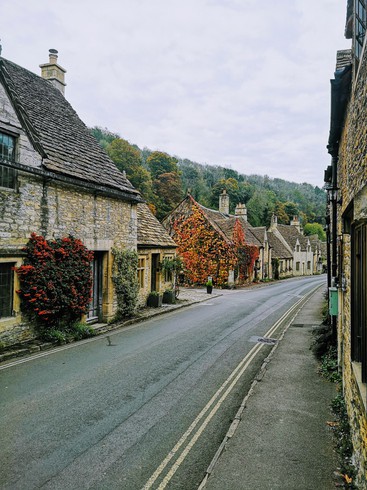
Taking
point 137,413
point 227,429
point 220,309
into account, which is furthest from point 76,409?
point 220,309

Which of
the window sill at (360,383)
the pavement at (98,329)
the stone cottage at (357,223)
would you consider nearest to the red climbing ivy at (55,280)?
the pavement at (98,329)

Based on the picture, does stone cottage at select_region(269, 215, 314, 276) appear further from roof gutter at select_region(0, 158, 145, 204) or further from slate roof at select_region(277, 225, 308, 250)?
roof gutter at select_region(0, 158, 145, 204)

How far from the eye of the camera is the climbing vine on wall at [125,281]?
50.1ft

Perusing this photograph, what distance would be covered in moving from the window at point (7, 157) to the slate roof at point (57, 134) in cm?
76

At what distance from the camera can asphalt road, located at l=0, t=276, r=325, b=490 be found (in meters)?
4.77

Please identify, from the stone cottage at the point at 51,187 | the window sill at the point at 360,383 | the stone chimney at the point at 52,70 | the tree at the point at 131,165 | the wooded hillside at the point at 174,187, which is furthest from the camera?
the wooded hillside at the point at 174,187

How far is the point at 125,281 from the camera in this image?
51.3 ft

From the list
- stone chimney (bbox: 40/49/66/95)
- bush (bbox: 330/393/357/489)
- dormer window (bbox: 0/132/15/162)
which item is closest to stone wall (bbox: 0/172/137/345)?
dormer window (bbox: 0/132/15/162)

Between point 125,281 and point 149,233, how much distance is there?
557 centimetres

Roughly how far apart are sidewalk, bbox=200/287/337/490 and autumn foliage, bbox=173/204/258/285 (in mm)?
26150

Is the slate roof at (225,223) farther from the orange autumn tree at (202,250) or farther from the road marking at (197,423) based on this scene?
the road marking at (197,423)

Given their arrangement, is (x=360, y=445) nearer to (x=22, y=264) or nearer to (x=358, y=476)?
(x=358, y=476)

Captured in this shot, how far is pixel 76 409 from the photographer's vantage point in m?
6.65

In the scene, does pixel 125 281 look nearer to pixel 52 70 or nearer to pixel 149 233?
pixel 149 233
